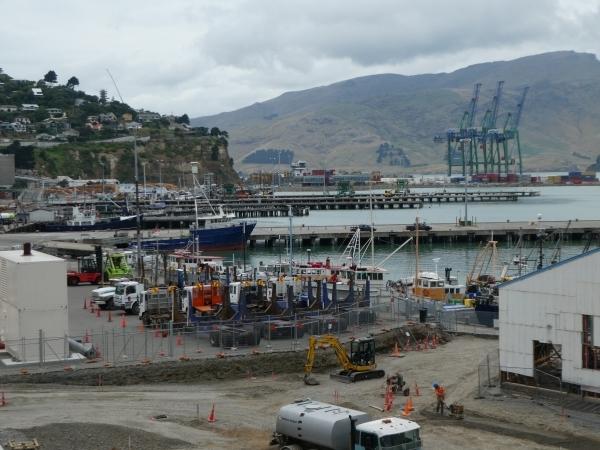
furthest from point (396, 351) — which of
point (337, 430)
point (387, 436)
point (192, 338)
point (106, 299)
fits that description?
point (106, 299)

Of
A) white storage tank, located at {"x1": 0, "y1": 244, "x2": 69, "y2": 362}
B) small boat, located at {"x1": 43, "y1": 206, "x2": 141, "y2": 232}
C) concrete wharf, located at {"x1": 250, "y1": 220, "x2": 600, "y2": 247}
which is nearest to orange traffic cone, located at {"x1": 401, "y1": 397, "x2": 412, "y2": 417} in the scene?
white storage tank, located at {"x1": 0, "y1": 244, "x2": 69, "y2": 362}

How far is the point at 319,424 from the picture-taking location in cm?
1639

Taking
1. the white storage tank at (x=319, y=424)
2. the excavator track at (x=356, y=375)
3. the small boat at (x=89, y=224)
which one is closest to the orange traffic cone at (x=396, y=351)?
the excavator track at (x=356, y=375)

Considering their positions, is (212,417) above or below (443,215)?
below

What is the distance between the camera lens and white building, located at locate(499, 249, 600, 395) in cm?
1986

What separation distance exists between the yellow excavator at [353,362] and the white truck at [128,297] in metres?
10.7

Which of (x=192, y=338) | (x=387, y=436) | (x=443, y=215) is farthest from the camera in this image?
(x=443, y=215)

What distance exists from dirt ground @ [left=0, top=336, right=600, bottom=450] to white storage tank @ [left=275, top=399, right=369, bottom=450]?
0.80 metres

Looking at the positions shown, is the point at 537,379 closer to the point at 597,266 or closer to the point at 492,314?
the point at 597,266

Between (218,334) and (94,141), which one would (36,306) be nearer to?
(218,334)

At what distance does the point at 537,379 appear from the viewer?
20.9 meters

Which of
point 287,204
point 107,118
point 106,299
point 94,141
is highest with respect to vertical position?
point 107,118

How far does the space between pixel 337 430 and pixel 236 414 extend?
13.0 ft

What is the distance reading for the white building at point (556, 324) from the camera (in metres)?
19.9
